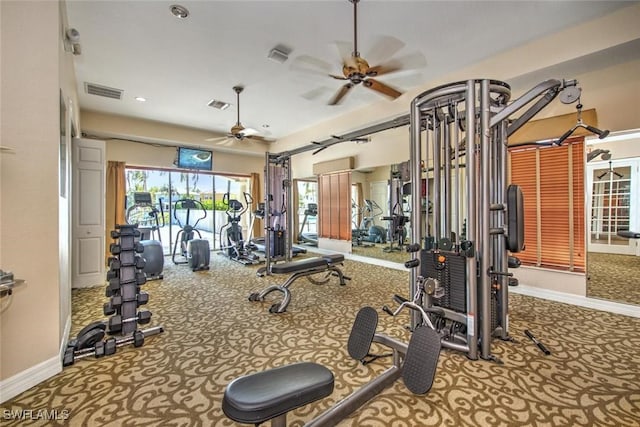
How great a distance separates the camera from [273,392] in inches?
43.9

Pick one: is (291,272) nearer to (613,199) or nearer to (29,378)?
(29,378)

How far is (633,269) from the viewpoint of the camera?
4930 millimetres

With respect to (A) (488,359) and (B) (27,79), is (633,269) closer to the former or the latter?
(A) (488,359)

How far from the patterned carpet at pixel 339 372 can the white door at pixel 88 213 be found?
3.26 feet

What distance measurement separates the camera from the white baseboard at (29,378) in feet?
6.11

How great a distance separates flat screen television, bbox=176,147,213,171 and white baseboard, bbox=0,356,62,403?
250 inches

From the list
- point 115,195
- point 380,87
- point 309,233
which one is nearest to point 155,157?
point 115,195

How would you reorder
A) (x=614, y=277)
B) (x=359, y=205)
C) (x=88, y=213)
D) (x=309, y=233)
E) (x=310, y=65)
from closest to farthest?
(x=310, y=65)
(x=88, y=213)
(x=614, y=277)
(x=359, y=205)
(x=309, y=233)

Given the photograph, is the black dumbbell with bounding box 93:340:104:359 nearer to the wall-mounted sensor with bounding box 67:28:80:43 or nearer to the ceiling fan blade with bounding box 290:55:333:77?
the wall-mounted sensor with bounding box 67:28:80:43

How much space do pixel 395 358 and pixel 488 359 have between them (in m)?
0.90

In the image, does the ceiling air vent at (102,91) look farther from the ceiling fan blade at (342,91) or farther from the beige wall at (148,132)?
the ceiling fan blade at (342,91)

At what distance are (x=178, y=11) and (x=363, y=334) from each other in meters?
3.85

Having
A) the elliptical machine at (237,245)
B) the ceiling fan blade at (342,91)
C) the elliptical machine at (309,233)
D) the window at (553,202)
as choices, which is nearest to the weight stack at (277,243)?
the elliptical machine at (237,245)

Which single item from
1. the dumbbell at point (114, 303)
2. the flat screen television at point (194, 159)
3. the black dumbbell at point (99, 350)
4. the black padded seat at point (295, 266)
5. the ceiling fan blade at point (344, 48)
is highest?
the ceiling fan blade at point (344, 48)
